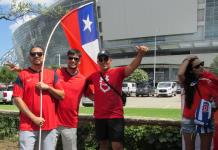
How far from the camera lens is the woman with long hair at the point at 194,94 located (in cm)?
530

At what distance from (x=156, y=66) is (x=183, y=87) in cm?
9153

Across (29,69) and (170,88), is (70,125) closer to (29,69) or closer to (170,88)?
(29,69)

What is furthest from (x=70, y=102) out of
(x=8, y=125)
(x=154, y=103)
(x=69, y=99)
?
Result: (x=154, y=103)

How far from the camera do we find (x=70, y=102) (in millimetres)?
5746

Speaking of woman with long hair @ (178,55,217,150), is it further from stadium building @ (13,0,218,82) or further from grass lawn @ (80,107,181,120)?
stadium building @ (13,0,218,82)

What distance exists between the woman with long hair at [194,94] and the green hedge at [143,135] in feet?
4.20

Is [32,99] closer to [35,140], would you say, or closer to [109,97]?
[35,140]

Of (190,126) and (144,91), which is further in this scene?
(144,91)

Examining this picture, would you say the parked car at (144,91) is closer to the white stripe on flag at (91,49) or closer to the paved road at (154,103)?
the paved road at (154,103)

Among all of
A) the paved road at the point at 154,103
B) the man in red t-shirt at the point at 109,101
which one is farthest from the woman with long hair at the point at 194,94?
the paved road at the point at 154,103

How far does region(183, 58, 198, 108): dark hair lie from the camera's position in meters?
5.41

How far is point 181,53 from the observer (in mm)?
96125

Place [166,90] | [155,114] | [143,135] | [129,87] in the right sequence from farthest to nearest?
[129,87], [166,90], [155,114], [143,135]

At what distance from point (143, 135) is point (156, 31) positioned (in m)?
93.2
